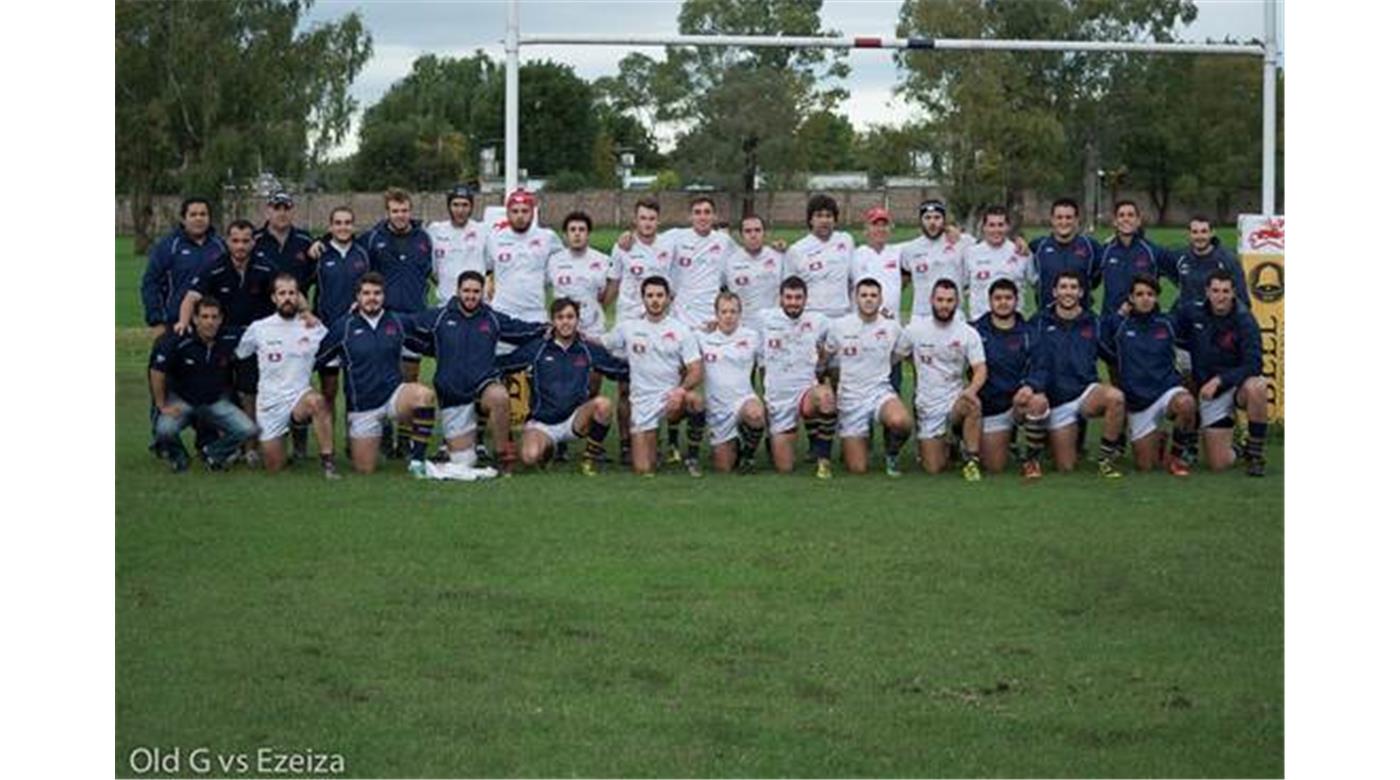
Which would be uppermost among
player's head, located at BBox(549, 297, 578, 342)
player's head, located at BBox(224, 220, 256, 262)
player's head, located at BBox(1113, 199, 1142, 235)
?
player's head, located at BBox(1113, 199, 1142, 235)

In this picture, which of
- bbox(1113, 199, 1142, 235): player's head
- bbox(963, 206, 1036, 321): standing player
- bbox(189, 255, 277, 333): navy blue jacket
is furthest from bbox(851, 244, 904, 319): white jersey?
bbox(189, 255, 277, 333): navy blue jacket

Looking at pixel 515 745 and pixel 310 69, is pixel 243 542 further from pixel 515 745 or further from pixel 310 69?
pixel 310 69

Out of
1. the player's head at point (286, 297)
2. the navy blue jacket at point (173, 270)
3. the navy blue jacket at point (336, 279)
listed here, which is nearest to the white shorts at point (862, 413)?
the navy blue jacket at point (336, 279)

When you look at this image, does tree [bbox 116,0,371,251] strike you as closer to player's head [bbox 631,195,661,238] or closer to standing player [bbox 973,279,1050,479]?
player's head [bbox 631,195,661,238]

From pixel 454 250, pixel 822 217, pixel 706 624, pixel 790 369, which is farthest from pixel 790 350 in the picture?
pixel 706 624

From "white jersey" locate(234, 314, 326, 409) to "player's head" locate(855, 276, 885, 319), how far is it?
290cm

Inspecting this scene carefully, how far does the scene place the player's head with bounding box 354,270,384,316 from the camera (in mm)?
11438

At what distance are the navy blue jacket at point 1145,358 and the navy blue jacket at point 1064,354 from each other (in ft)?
0.56

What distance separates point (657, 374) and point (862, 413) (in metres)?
1.14

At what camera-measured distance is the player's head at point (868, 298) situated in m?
11.7

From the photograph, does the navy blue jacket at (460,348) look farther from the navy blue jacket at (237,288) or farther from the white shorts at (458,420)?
the navy blue jacket at (237,288)

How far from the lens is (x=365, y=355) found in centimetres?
1152

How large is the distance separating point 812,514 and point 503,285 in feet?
10.3

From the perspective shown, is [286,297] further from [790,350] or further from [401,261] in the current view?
[790,350]
